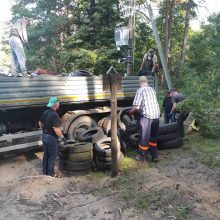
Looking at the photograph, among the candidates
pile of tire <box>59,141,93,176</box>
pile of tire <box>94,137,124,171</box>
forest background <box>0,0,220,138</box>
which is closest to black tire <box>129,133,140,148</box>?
pile of tire <box>94,137,124,171</box>

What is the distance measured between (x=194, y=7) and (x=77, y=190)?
69.8 feet

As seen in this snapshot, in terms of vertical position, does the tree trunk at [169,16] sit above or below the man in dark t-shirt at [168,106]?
above

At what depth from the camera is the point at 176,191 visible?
5.25m

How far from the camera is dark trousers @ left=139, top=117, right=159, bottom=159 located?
7098 millimetres

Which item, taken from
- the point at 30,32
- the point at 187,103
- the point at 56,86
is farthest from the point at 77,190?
the point at 30,32

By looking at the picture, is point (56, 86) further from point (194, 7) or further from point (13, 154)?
point (194, 7)

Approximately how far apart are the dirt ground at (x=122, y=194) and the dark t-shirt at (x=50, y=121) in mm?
915

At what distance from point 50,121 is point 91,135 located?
1.32 m

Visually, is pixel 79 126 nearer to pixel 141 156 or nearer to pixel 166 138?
pixel 141 156

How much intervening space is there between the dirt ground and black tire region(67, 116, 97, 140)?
1.41 meters

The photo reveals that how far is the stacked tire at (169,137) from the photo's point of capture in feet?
26.9

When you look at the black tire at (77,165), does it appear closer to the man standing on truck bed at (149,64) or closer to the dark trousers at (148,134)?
the dark trousers at (148,134)

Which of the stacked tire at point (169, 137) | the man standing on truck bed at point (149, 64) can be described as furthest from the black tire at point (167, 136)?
the man standing on truck bed at point (149, 64)

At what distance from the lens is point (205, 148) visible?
837 centimetres
